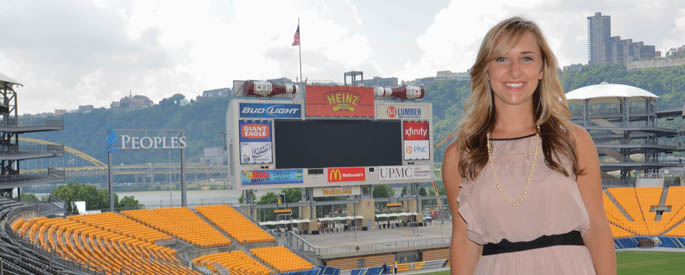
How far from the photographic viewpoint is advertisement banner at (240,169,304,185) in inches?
1983

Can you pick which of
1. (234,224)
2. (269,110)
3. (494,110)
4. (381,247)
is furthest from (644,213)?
(494,110)

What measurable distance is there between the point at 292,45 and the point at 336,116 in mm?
10424

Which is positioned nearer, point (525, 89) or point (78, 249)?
point (525, 89)

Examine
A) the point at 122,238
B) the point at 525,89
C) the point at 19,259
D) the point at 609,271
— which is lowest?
the point at 122,238

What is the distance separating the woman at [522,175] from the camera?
2852mm

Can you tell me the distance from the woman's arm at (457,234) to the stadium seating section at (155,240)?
74.4 ft

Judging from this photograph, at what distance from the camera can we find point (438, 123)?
168 metres

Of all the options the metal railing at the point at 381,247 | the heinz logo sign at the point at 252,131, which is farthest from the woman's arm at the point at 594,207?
the heinz logo sign at the point at 252,131

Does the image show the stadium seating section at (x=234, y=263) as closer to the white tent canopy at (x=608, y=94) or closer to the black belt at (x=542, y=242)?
the black belt at (x=542, y=242)

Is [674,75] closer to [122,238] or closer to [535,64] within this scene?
[122,238]

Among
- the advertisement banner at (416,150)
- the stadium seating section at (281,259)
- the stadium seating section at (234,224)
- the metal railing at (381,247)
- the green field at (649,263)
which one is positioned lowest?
the green field at (649,263)

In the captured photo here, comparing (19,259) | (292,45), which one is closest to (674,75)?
(292,45)

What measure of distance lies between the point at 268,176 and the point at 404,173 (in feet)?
38.0

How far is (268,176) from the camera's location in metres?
50.6
